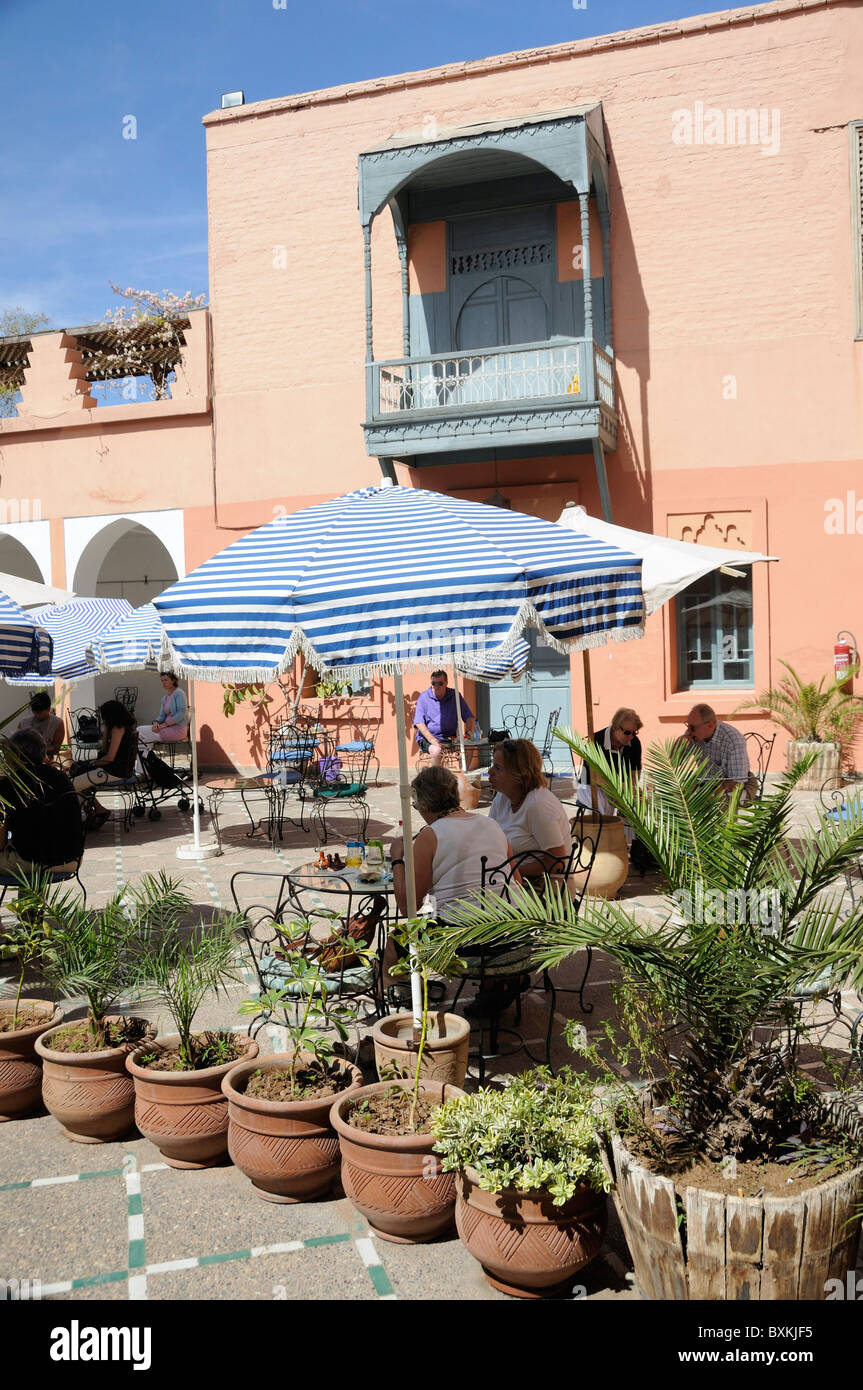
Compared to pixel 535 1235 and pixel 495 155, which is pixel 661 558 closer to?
pixel 535 1235

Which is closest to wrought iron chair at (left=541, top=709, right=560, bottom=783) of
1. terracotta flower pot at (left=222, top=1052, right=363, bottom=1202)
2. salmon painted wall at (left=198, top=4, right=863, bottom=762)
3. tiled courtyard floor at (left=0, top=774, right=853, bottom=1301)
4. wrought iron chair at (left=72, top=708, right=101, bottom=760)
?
salmon painted wall at (left=198, top=4, right=863, bottom=762)

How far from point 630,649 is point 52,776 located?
8.97 meters

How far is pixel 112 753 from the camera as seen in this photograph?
36.5ft

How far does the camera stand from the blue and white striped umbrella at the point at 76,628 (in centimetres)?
1144

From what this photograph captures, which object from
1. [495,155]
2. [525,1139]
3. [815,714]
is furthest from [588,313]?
[525,1139]

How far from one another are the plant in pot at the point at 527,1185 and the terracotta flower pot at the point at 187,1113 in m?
1.07

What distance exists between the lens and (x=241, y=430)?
1570cm

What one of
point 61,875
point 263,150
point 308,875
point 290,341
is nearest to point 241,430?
point 290,341

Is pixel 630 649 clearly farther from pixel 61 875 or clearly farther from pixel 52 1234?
pixel 52 1234

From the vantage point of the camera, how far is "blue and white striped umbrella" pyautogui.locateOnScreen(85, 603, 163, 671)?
1082 cm

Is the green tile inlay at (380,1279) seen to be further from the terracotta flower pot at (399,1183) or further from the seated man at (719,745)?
the seated man at (719,745)

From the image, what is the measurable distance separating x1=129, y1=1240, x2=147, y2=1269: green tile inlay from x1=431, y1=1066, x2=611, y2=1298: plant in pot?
1.00 meters

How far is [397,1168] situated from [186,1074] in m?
0.97

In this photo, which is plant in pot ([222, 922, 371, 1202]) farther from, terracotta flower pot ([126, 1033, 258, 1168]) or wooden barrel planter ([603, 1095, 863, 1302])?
wooden barrel planter ([603, 1095, 863, 1302])
